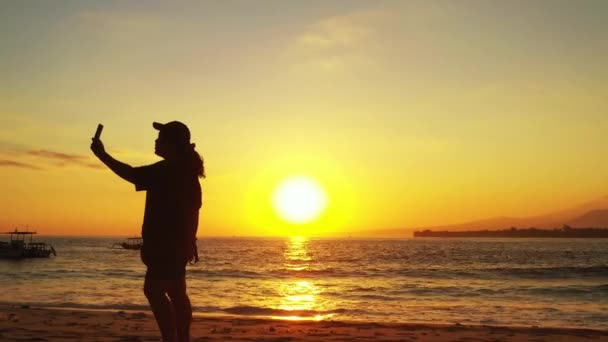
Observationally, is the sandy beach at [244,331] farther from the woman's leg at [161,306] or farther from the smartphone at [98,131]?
the smartphone at [98,131]

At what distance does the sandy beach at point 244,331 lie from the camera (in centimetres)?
935

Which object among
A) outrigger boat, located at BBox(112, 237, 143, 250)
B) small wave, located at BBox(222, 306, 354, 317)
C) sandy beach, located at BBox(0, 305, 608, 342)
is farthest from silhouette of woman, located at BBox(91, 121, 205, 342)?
outrigger boat, located at BBox(112, 237, 143, 250)

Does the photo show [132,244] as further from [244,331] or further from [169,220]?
[169,220]

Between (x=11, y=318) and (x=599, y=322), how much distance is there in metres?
14.3

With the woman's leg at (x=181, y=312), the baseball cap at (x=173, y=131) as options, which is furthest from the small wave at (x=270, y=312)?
the baseball cap at (x=173, y=131)

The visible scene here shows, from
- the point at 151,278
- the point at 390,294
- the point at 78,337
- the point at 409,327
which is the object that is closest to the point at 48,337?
the point at 78,337

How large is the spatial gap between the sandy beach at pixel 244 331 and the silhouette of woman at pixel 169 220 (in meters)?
4.87

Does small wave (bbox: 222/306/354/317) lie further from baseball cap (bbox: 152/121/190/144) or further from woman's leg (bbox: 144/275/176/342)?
baseball cap (bbox: 152/121/190/144)

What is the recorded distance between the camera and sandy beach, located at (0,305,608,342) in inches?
368

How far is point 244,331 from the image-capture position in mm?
10625

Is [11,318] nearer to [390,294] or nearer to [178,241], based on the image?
[178,241]

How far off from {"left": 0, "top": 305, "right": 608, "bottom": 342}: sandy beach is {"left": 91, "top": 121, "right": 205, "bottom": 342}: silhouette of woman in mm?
4872

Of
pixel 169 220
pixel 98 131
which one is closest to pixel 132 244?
pixel 169 220

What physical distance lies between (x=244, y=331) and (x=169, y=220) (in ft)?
21.9
